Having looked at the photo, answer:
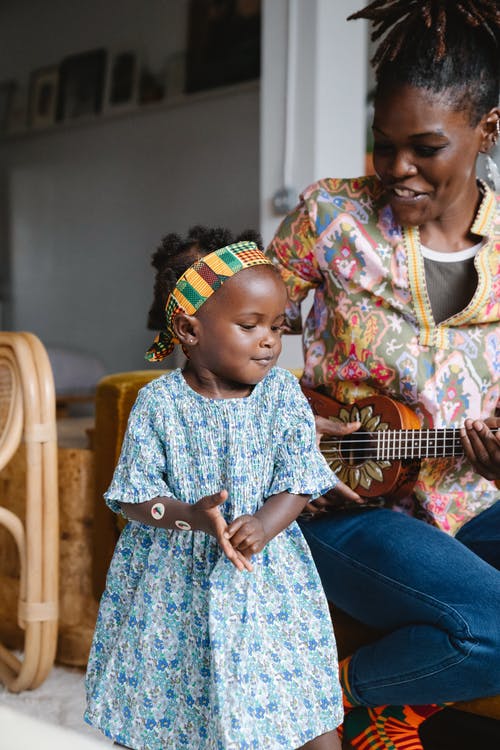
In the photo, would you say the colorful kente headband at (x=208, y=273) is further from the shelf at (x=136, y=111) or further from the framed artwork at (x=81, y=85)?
the framed artwork at (x=81, y=85)

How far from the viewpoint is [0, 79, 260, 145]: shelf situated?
4328 mm

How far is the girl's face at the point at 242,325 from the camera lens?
1088 mm

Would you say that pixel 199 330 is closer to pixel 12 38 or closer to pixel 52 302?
pixel 52 302

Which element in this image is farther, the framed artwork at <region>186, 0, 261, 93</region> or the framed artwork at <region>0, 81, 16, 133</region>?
the framed artwork at <region>0, 81, 16, 133</region>

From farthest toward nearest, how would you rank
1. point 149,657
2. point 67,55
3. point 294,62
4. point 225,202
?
1. point 67,55
2. point 225,202
3. point 294,62
4. point 149,657

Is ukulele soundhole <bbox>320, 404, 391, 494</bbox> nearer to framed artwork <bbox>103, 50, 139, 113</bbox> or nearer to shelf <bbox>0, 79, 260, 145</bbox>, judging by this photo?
shelf <bbox>0, 79, 260, 145</bbox>

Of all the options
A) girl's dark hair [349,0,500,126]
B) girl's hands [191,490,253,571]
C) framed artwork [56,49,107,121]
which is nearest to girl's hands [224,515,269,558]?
girl's hands [191,490,253,571]

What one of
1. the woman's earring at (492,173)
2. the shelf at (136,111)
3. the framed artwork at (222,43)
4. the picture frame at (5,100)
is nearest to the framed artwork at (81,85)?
the shelf at (136,111)

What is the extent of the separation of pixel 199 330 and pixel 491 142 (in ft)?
2.02

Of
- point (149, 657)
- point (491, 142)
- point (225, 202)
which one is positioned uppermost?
point (225, 202)

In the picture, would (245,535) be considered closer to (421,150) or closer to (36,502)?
(421,150)

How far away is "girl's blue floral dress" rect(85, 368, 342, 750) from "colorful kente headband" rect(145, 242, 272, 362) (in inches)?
4.3

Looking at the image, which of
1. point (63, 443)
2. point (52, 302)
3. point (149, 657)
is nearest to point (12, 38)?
point (52, 302)

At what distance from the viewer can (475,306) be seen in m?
1.35
